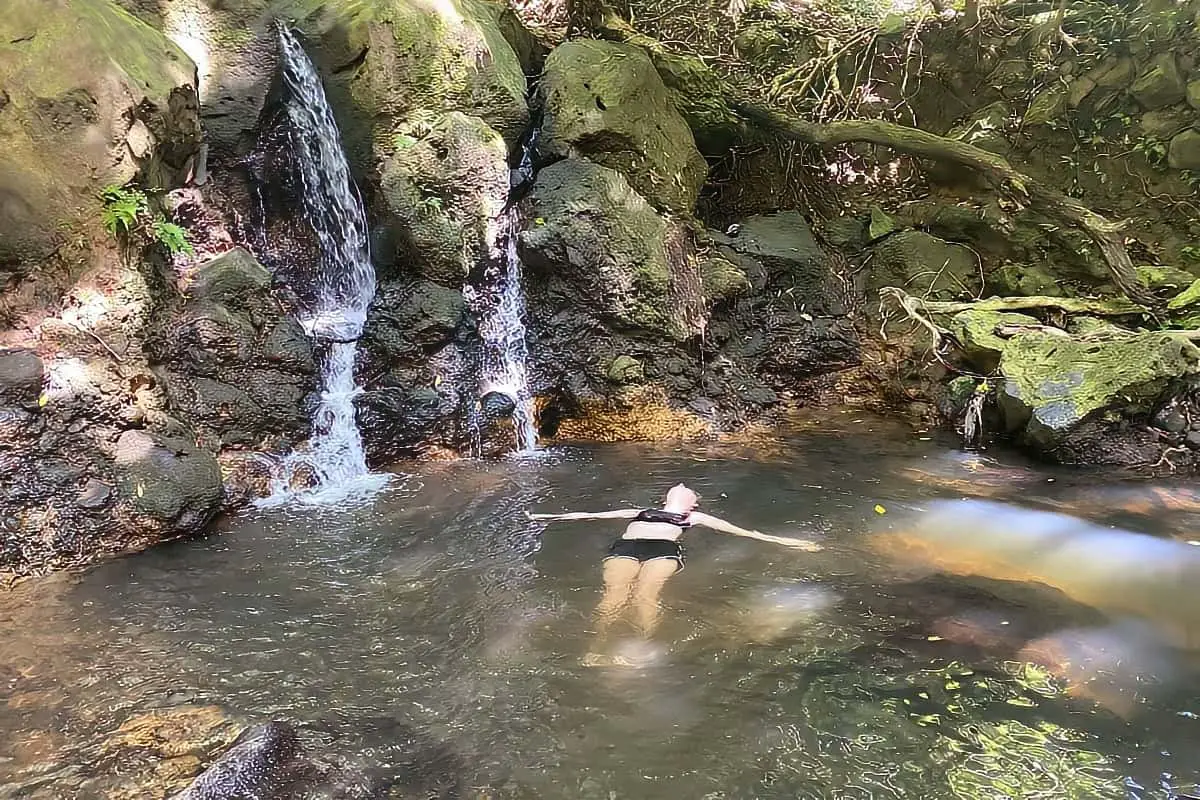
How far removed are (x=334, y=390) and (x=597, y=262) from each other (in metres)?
2.80

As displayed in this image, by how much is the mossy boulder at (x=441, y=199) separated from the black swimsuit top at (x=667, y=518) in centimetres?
357

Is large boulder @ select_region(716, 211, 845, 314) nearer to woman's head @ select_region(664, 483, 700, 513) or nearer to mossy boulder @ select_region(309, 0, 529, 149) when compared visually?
mossy boulder @ select_region(309, 0, 529, 149)

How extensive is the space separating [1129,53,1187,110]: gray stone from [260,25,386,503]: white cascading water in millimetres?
8409

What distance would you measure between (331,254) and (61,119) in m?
2.62

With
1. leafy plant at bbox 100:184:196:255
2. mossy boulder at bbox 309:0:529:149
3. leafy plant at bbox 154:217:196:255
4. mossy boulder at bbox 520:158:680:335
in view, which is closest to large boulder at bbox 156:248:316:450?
leafy plant at bbox 154:217:196:255

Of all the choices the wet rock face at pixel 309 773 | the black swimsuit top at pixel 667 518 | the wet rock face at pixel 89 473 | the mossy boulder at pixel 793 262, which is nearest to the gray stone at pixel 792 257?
the mossy boulder at pixel 793 262

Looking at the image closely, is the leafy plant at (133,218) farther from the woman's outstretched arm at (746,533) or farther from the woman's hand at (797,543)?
the woman's hand at (797,543)

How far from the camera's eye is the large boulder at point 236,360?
6.22 meters

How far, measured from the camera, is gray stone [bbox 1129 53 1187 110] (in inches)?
314

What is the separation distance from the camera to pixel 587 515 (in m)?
5.30

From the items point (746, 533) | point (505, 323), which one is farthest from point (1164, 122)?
point (505, 323)

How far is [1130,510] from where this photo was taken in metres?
5.50

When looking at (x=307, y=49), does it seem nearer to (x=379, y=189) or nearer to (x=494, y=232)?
(x=379, y=189)

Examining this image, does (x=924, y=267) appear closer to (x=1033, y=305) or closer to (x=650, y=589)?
(x=1033, y=305)
